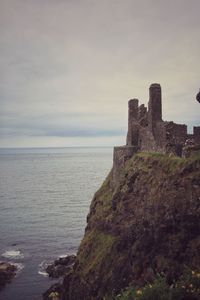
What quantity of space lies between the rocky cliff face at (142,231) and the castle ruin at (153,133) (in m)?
1.10

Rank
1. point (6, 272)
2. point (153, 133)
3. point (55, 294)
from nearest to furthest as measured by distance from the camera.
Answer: point (153, 133)
point (55, 294)
point (6, 272)

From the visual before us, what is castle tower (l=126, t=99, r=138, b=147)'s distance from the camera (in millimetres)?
38312

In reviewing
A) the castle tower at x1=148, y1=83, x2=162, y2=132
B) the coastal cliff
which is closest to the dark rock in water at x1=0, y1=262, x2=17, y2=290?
the coastal cliff

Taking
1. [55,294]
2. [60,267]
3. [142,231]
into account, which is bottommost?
[60,267]

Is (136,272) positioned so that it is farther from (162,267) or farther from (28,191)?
(28,191)

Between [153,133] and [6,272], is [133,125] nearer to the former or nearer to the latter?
[153,133]

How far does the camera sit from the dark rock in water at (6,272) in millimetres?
49266

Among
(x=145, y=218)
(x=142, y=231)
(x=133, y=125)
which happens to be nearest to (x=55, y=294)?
(x=142, y=231)

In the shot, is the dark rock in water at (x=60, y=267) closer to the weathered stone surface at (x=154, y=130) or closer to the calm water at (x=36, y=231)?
the calm water at (x=36, y=231)

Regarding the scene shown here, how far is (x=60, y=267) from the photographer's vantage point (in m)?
52.0

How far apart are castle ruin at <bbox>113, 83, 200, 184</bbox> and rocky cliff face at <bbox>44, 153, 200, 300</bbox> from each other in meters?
1.10

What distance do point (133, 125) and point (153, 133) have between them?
5288 millimetres

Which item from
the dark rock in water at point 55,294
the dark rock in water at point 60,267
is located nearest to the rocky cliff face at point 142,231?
the dark rock in water at point 55,294

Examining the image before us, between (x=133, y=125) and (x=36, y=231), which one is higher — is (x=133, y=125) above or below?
above
